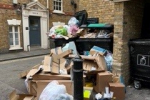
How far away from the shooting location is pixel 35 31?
11.9 metres

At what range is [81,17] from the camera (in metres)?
6.48

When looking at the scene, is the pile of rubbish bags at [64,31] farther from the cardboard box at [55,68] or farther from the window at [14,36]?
the window at [14,36]

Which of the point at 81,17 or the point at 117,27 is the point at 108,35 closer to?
the point at 117,27

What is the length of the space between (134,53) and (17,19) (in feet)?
27.1

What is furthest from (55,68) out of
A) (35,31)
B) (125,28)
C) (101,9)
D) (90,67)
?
(35,31)

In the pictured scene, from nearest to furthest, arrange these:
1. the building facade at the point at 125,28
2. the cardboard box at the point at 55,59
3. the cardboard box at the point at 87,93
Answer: the cardboard box at the point at 87,93
the building facade at the point at 125,28
the cardboard box at the point at 55,59

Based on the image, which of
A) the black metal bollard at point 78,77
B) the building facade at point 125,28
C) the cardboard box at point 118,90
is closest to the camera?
the black metal bollard at point 78,77

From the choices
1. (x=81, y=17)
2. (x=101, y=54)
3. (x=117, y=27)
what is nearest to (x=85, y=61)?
(x=101, y=54)

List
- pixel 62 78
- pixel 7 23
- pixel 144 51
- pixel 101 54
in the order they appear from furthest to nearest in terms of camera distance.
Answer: pixel 7 23, pixel 101 54, pixel 144 51, pixel 62 78

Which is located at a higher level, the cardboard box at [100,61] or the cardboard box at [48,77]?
the cardboard box at [100,61]

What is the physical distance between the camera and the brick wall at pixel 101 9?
7105mm

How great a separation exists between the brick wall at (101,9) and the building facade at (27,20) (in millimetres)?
4612

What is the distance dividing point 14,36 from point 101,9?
5.78 metres

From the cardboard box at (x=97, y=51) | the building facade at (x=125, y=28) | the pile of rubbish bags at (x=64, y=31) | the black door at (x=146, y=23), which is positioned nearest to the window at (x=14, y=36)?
the pile of rubbish bags at (x=64, y=31)
